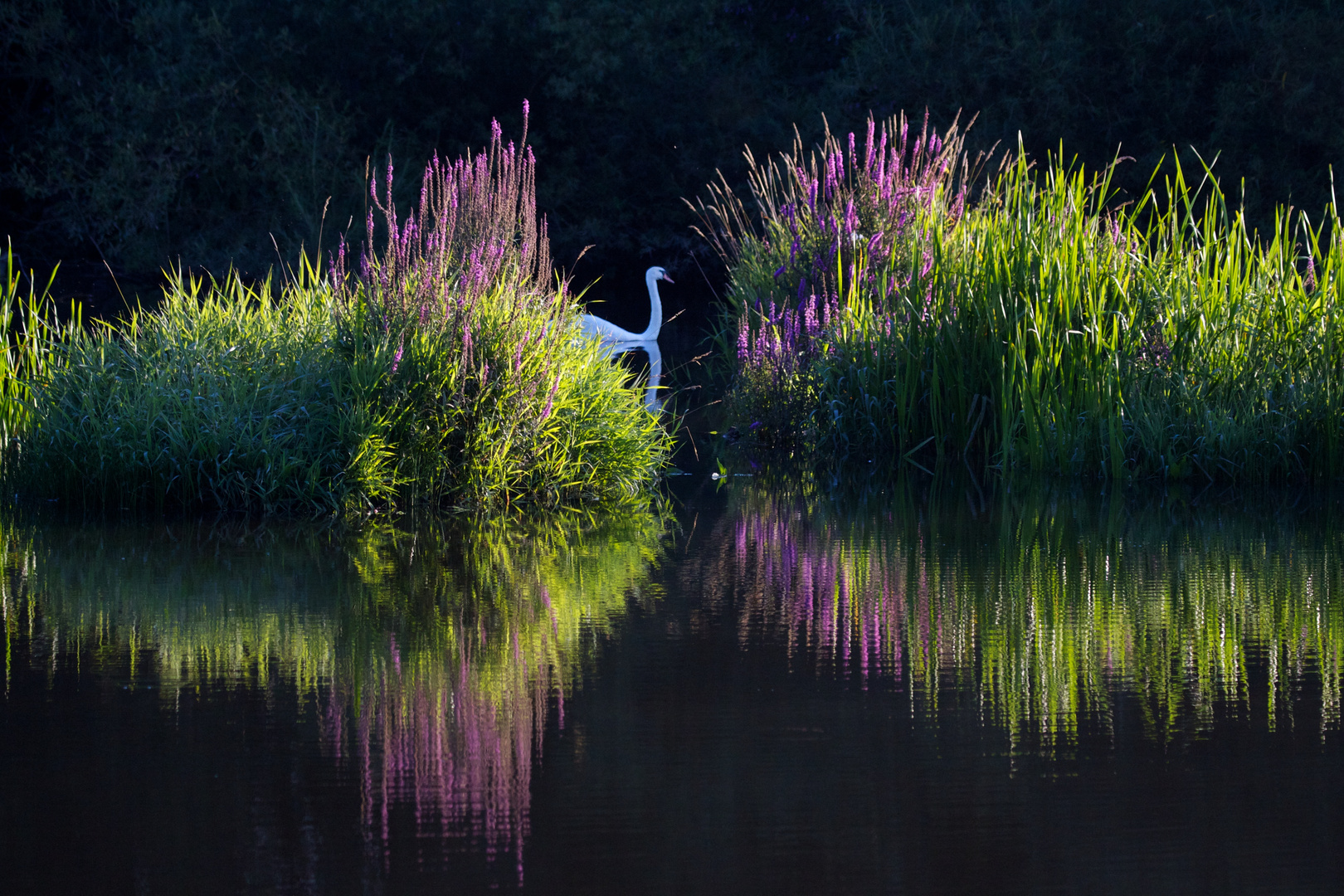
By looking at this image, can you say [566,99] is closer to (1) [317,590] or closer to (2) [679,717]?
(1) [317,590]

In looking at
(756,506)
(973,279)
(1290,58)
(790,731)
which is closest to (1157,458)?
(973,279)

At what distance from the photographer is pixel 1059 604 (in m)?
4.01

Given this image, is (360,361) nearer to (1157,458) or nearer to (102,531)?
(102,531)

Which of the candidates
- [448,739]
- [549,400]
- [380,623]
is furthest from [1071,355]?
[448,739]

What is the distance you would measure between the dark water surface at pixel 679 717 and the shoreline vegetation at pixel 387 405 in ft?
3.00

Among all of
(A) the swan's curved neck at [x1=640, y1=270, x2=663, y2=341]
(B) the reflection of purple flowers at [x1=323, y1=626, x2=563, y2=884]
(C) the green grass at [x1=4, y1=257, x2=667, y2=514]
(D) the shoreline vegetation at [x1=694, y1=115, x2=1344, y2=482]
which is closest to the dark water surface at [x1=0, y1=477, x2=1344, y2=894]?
(B) the reflection of purple flowers at [x1=323, y1=626, x2=563, y2=884]

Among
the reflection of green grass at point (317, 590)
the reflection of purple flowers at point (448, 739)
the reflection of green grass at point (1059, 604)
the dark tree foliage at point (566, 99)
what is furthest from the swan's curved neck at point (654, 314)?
the reflection of purple flowers at point (448, 739)

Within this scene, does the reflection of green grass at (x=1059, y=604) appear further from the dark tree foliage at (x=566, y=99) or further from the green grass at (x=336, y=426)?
the dark tree foliage at (x=566, y=99)

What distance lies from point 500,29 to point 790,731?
21002 millimetres

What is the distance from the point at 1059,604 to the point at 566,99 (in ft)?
64.5

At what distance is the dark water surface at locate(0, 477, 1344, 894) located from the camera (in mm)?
2252

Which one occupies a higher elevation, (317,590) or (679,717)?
(317,590)

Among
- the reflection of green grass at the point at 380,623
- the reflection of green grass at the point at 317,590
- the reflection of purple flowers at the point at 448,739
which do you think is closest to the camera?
the reflection of purple flowers at the point at 448,739

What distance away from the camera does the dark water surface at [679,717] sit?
225cm
